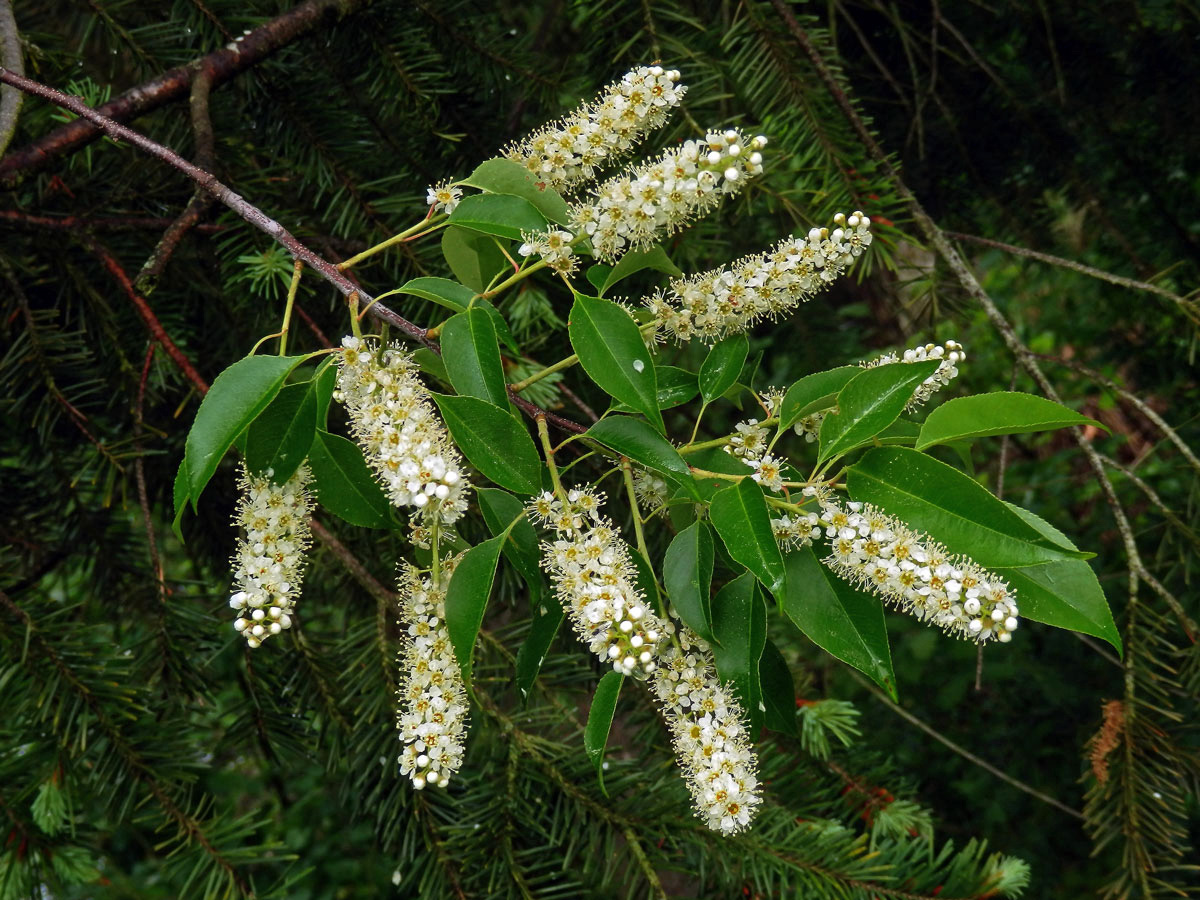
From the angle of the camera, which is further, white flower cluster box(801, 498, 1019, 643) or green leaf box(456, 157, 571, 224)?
green leaf box(456, 157, 571, 224)

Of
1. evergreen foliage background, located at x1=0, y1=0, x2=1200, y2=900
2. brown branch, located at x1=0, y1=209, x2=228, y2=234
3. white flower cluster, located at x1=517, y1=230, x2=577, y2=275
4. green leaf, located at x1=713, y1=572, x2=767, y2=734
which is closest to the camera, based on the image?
green leaf, located at x1=713, y1=572, x2=767, y2=734

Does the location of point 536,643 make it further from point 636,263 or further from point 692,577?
point 636,263

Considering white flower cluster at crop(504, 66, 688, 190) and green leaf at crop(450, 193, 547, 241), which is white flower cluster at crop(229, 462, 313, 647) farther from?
white flower cluster at crop(504, 66, 688, 190)

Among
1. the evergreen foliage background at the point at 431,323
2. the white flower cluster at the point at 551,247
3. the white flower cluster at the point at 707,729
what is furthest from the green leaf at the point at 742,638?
the evergreen foliage background at the point at 431,323

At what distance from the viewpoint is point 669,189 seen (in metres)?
0.90

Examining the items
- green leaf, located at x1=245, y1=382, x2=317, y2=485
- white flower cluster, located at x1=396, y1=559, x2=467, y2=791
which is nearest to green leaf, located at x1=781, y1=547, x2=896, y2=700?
white flower cluster, located at x1=396, y1=559, x2=467, y2=791

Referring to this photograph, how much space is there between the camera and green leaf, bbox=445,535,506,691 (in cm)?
84

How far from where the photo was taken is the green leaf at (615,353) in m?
0.86

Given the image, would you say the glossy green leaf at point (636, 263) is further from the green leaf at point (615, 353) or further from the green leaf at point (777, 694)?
the green leaf at point (777, 694)

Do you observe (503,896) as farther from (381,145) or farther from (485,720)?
(381,145)

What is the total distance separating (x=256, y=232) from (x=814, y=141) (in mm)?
874

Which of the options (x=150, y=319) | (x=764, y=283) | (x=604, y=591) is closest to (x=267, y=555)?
(x=604, y=591)

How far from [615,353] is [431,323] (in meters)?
0.68

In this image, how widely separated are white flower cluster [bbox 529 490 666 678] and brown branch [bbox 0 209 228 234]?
0.86 meters
